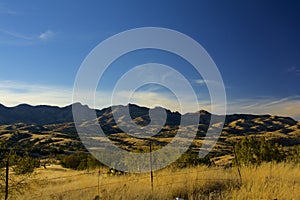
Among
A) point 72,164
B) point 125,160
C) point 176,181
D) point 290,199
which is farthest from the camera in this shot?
point 72,164

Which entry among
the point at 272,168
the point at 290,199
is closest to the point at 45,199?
the point at 290,199

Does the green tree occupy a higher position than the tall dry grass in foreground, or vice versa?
the green tree

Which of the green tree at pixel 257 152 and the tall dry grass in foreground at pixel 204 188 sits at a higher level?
the green tree at pixel 257 152

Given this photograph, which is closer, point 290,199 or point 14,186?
point 290,199

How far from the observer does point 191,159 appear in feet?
60.5

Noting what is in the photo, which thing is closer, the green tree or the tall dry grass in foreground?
the tall dry grass in foreground

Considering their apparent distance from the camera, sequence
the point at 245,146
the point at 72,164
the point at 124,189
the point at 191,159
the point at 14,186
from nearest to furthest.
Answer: the point at 14,186 < the point at 124,189 < the point at 191,159 < the point at 245,146 < the point at 72,164

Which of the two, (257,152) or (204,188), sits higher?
(257,152)

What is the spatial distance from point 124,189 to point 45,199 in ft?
6.70

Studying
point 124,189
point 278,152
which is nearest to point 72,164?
point 278,152

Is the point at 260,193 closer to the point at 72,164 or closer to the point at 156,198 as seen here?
the point at 156,198

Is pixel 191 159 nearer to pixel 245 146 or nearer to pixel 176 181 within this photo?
pixel 245 146

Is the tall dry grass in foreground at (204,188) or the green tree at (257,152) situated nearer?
the tall dry grass in foreground at (204,188)

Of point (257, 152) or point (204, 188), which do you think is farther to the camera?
point (257, 152)
